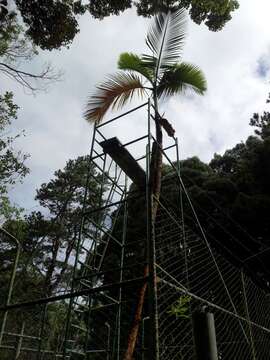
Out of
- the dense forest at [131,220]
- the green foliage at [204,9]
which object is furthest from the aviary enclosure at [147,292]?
the green foliage at [204,9]

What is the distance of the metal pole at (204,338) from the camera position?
1.29 metres

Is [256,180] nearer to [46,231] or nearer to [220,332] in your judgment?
[220,332]

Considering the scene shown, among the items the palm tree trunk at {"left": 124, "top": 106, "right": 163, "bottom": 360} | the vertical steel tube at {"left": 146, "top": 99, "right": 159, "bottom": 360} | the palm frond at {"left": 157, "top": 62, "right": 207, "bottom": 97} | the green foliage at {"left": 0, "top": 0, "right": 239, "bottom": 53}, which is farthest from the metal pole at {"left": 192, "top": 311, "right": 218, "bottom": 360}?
the palm frond at {"left": 157, "top": 62, "right": 207, "bottom": 97}

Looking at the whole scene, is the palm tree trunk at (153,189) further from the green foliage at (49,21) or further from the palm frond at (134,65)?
the green foliage at (49,21)

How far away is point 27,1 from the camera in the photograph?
489cm

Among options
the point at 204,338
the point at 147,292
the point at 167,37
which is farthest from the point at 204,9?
the point at 204,338

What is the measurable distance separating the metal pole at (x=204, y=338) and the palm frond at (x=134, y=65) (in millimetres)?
6237

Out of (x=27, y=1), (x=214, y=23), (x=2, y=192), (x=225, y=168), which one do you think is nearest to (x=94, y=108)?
(x=27, y=1)

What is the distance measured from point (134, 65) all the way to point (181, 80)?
3.26 ft

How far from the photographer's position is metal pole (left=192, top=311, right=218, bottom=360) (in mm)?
1294

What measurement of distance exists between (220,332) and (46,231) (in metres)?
16.0

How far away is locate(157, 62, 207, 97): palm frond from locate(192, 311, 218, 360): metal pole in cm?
597

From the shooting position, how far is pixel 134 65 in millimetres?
7152

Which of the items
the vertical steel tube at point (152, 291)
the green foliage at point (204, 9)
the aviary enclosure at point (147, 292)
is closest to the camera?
the vertical steel tube at point (152, 291)
